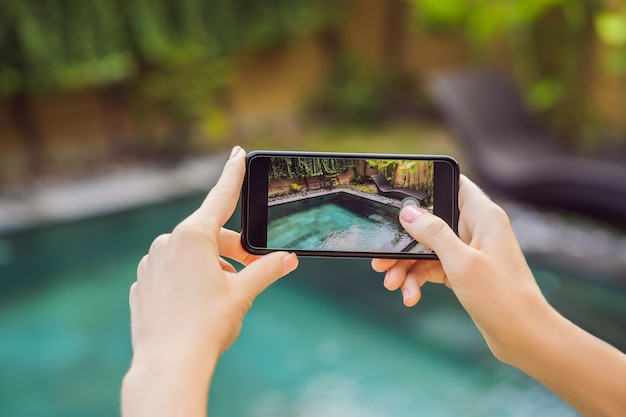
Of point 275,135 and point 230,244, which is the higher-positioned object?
point 230,244

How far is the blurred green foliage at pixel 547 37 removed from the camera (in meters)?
4.83

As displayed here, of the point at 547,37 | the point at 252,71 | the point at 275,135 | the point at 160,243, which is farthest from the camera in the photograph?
the point at 252,71

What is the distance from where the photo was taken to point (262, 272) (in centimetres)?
81

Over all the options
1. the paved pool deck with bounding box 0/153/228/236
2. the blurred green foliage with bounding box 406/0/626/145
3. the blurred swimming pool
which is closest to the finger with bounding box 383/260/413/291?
the blurred swimming pool

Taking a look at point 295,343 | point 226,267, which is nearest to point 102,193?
point 295,343

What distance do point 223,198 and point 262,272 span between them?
0.10m

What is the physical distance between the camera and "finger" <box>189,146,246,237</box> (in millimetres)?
782

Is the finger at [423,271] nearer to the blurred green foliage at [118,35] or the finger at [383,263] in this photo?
the finger at [383,263]

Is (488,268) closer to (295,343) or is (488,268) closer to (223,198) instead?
(223,198)

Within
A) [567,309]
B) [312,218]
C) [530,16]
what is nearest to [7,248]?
[567,309]

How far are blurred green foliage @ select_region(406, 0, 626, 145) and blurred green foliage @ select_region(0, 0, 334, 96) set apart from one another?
4.96 feet

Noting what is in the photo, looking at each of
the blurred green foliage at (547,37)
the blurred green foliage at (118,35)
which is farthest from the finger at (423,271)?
the blurred green foliage at (118,35)

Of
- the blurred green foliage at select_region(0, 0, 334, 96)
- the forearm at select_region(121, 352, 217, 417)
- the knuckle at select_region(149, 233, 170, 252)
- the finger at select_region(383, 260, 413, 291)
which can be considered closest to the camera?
the forearm at select_region(121, 352, 217, 417)

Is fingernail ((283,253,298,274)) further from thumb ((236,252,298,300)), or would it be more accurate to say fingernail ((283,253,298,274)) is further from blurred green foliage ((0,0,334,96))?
blurred green foliage ((0,0,334,96))
